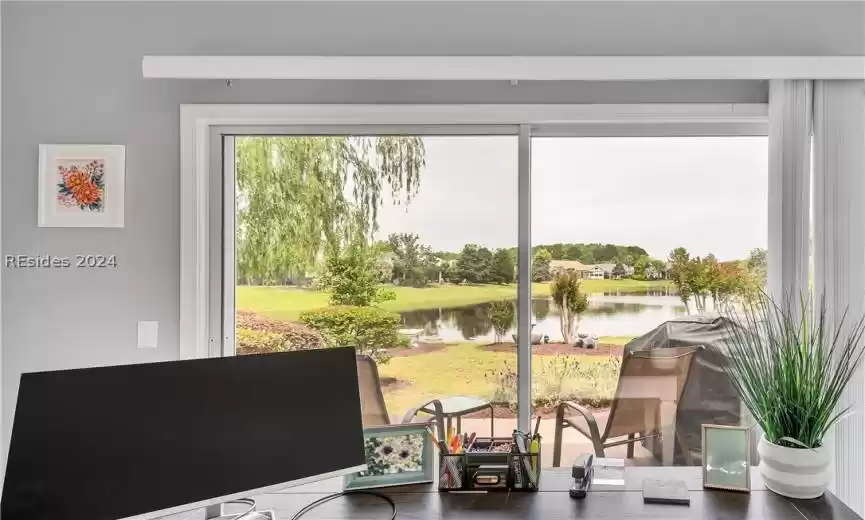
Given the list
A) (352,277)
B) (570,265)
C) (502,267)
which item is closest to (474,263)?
(502,267)

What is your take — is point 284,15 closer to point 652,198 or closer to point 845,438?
point 652,198

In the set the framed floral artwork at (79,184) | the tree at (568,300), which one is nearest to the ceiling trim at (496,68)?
the framed floral artwork at (79,184)

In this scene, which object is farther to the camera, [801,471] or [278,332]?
[278,332]

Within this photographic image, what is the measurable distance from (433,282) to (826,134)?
1.50 m

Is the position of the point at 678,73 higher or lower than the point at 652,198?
higher

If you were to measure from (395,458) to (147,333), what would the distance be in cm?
108

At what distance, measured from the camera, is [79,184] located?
2.08 m

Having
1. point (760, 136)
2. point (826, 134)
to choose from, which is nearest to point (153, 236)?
point (760, 136)

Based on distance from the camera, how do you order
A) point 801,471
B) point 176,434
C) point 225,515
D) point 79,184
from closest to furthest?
point 176,434, point 225,515, point 801,471, point 79,184

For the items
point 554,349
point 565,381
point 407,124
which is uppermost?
point 407,124

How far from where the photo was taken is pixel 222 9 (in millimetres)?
2102

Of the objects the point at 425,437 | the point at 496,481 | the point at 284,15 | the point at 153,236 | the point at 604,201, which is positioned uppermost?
the point at 284,15

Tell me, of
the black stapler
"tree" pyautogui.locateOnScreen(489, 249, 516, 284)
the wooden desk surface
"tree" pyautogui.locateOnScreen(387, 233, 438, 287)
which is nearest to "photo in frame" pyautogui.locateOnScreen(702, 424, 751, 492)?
the wooden desk surface

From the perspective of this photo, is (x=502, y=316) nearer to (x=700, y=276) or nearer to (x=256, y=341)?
(x=700, y=276)
